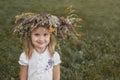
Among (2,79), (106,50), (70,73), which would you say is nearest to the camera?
(2,79)

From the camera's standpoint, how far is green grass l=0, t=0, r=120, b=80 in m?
10.1

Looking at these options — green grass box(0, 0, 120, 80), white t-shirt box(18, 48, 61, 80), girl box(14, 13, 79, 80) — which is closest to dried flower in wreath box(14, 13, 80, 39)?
girl box(14, 13, 79, 80)

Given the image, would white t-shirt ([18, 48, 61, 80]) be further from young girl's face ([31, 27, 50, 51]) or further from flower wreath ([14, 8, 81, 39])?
flower wreath ([14, 8, 81, 39])

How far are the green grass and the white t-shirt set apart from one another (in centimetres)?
225

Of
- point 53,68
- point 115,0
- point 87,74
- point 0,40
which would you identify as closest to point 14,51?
point 0,40

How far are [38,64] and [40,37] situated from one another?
1.72ft

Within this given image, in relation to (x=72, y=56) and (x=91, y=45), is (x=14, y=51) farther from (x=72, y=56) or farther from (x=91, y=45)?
(x=91, y=45)

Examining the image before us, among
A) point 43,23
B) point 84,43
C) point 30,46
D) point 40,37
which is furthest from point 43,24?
point 84,43

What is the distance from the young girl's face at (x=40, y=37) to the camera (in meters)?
7.16

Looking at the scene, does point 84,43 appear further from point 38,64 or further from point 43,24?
point 43,24

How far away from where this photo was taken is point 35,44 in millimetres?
7234

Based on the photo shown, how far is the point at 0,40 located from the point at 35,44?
5.39 metres

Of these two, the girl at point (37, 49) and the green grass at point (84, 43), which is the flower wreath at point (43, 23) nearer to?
the girl at point (37, 49)

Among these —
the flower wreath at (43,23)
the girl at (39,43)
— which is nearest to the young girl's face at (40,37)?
the girl at (39,43)
